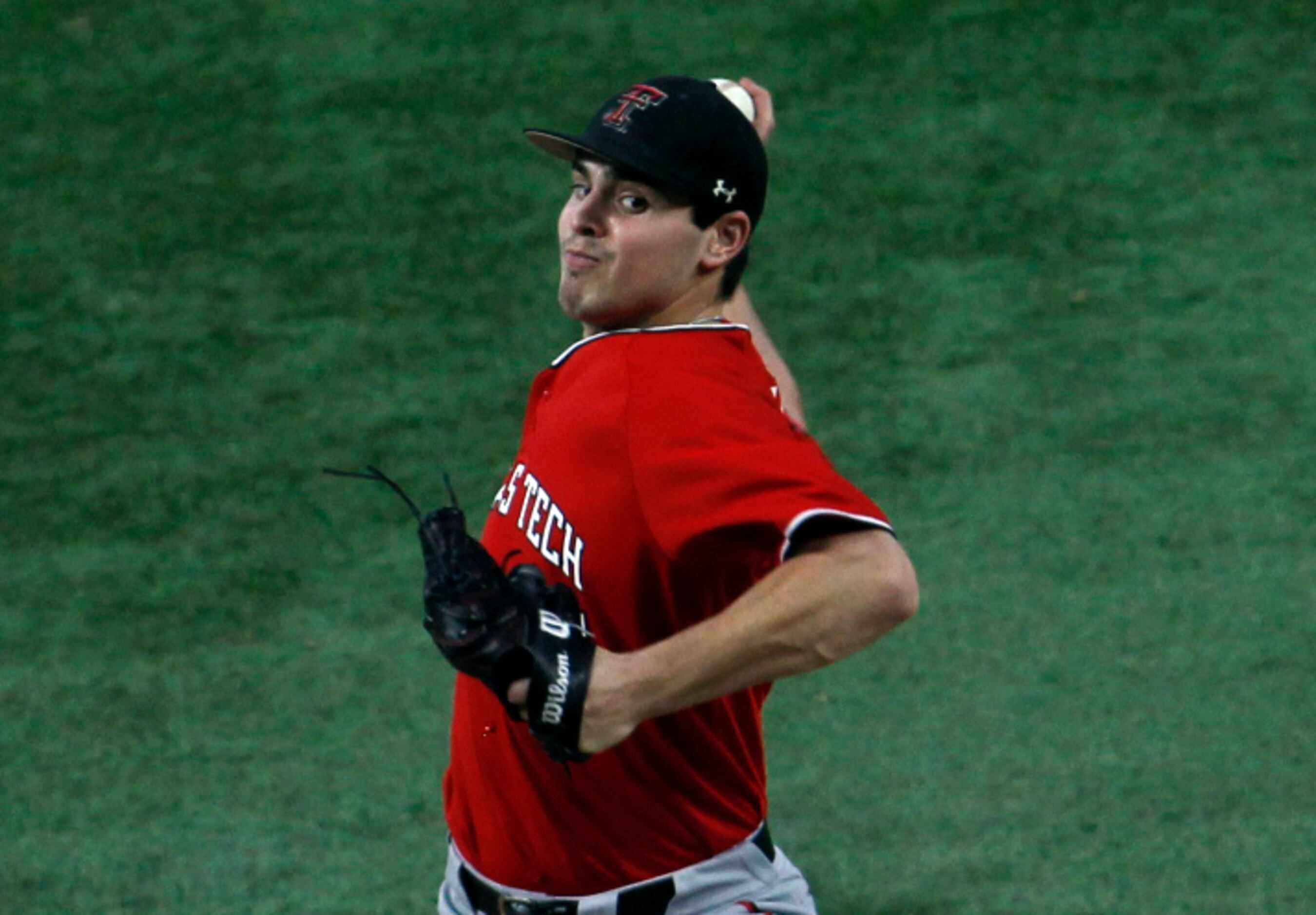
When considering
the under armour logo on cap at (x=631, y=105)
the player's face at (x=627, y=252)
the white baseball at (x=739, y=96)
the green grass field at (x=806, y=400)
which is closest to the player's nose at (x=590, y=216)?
the player's face at (x=627, y=252)

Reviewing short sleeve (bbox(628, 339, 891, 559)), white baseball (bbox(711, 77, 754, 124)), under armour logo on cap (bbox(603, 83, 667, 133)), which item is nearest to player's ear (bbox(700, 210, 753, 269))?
under armour logo on cap (bbox(603, 83, 667, 133))

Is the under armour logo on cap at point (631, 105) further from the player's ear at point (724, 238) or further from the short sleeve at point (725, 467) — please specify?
the short sleeve at point (725, 467)

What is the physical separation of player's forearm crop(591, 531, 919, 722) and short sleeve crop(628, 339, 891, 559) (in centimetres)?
4

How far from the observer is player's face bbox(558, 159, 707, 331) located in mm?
3129

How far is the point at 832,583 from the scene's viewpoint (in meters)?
2.53

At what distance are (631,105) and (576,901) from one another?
4.19 feet

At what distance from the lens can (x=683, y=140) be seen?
10.1ft

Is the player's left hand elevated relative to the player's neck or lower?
lower

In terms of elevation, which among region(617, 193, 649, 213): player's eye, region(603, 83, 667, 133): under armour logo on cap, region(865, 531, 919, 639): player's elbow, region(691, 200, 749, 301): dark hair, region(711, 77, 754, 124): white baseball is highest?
region(603, 83, 667, 133): under armour logo on cap

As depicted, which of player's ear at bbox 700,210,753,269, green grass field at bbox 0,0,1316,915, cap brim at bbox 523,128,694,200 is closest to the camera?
cap brim at bbox 523,128,694,200

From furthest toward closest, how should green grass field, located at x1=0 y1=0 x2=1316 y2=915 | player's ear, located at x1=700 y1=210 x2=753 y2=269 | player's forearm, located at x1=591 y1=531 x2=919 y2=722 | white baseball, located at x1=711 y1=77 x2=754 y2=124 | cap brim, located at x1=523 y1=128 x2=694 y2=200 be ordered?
1. green grass field, located at x1=0 y1=0 x2=1316 y2=915
2. white baseball, located at x1=711 y1=77 x2=754 y2=124
3. player's ear, located at x1=700 y1=210 x2=753 y2=269
4. cap brim, located at x1=523 y1=128 x2=694 y2=200
5. player's forearm, located at x1=591 y1=531 x2=919 y2=722

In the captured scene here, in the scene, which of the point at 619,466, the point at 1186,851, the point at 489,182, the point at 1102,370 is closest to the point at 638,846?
the point at 619,466

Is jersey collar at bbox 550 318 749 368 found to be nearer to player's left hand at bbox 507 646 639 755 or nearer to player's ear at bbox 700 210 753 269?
player's ear at bbox 700 210 753 269

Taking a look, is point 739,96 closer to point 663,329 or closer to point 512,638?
point 663,329
